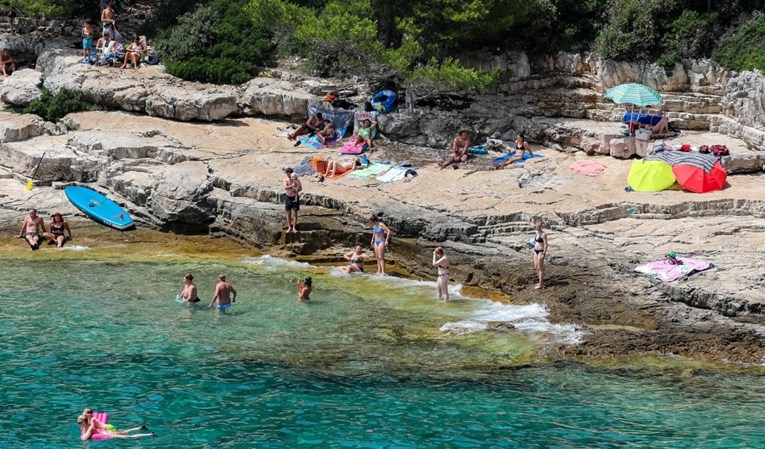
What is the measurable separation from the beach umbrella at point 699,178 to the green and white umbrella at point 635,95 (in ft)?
9.29

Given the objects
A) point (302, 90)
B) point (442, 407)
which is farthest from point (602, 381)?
point (302, 90)

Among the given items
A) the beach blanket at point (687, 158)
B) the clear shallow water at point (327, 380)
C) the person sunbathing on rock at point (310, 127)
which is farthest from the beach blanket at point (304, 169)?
the beach blanket at point (687, 158)

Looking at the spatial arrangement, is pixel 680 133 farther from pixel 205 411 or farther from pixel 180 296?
pixel 205 411

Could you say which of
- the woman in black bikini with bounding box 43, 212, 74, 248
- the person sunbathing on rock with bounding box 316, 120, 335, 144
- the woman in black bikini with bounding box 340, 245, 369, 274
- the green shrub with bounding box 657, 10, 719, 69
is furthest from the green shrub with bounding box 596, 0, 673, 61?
the woman in black bikini with bounding box 43, 212, 74, 248

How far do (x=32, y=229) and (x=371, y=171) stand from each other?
8427 millimetres

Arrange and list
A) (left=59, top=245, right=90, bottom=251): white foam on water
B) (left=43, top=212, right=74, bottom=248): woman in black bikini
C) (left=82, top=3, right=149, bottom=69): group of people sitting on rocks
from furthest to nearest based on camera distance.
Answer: (left=82, top=3, right=149, bottom=69): group of people sitting on rocks → (left=43, top=212, right=74, bottom=248): woman in black bikini → (left=59, top=245, right=90, bottom=251): white foam on water

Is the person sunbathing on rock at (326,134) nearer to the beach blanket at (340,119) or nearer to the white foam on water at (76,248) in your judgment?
the beach blanket at (340,119)

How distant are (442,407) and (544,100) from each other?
1696cm

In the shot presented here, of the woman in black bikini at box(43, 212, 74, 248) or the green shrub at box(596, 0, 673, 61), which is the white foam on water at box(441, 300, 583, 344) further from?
the green shrub at box(596, 0, 673, 61)

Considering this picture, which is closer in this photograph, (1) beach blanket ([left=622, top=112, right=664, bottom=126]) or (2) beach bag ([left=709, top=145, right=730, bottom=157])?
(2) beach bag ([left=709, top=145, right=730, bottom=157])

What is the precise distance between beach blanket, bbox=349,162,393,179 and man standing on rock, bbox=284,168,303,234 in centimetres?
296

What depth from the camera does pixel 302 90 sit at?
110 feet

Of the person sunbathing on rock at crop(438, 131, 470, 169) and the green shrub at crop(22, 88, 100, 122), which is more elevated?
the green shrub at crop(22, 88, 100, 122)

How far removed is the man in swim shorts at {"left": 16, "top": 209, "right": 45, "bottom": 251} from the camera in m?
26.4
